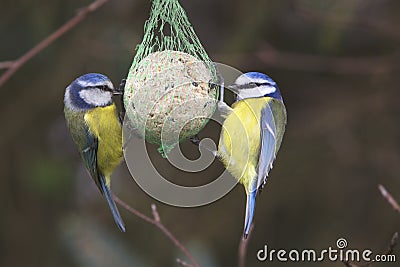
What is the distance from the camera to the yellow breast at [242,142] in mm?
2818

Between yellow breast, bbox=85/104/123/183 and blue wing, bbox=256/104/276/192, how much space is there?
0.61 meters

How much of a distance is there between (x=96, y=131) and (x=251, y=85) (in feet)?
2.29

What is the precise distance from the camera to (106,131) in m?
3.08

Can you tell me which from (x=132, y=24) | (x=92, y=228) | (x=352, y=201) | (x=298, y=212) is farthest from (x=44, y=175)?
(x=352, y=201)

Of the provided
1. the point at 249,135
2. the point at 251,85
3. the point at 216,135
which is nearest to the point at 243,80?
the point at 251,85

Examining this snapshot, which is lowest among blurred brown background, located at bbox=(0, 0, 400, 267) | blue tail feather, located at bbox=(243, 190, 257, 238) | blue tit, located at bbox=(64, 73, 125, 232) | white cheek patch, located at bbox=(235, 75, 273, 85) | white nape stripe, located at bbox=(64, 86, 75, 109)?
blurred brown background, located at bbox=(0, 0, 400, 267)

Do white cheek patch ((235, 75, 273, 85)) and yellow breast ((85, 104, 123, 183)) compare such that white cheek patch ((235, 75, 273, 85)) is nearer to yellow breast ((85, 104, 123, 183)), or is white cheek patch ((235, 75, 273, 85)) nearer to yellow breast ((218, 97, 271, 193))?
yellow breast ((218, 97, 271, 193))

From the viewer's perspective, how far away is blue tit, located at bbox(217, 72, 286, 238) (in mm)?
2808

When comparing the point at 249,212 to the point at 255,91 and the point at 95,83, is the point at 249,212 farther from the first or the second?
the point at 95,83

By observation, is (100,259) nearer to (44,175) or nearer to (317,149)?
(44,175)

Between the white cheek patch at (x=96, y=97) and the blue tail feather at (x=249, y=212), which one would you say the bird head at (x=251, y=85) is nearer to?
the blue tail feather at (x=249, y=212)

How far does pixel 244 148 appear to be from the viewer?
284 cm

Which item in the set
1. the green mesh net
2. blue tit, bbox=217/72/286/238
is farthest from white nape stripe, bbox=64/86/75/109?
blue tit, bbox=217/72/286/238

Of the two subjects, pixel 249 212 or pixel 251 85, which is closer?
pixel 249 212
